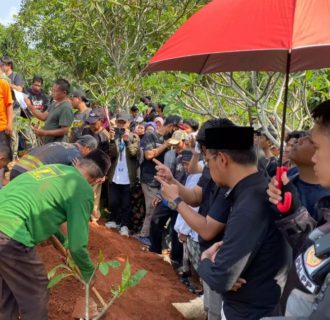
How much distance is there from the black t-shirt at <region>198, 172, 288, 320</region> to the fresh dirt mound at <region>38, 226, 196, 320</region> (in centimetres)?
180

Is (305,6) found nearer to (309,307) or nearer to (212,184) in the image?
(309,307)

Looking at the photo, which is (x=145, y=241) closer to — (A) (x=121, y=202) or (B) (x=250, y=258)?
(A) (x=121, y=202)

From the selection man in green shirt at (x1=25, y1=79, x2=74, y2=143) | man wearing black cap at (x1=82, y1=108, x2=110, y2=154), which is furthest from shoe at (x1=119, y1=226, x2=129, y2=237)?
man in green shirt at (x1=25, y1=79, x2=74, y2=143)

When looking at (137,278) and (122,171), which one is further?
(122,171)

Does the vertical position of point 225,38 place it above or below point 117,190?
above

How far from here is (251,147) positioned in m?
2.23

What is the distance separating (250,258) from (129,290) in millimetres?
2421

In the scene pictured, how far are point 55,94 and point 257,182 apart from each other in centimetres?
412

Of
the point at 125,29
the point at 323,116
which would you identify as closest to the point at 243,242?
the point at 323,116

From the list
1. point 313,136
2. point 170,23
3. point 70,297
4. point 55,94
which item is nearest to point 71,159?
point 70,297

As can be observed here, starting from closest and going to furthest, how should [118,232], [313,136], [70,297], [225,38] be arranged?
[313,136]
[225,38]
[70,297]
[118,232]

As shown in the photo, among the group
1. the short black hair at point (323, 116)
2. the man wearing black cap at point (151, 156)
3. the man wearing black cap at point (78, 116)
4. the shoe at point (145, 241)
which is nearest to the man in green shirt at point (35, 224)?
the short black hair at point (323, 116)

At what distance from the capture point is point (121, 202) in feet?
21.8

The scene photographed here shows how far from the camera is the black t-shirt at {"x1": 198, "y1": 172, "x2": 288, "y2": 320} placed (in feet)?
6.36
